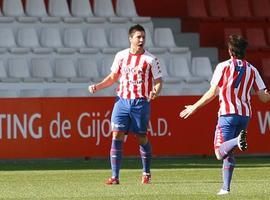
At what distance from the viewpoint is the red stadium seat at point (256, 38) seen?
2802 centimetres

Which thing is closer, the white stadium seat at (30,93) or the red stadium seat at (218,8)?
the white stadium seat at (30,93)

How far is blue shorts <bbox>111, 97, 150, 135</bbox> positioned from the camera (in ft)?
51.1

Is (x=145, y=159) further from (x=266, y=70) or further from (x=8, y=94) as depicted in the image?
(x=266, y=70)

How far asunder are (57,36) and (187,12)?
3958 millimetres

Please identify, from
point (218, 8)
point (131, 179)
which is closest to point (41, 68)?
point (218, 8)

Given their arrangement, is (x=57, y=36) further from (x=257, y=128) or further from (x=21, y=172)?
(x=21, y=172)

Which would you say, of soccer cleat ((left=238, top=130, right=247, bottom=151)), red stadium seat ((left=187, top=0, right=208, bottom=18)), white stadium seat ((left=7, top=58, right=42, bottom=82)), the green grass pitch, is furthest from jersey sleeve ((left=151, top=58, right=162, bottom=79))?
red stadium seat ((left=187, top=0, right=208, bottom=18))

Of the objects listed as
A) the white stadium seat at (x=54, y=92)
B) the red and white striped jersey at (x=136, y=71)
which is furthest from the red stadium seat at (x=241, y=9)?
the red and white striped jersey at (x=136, y=71)

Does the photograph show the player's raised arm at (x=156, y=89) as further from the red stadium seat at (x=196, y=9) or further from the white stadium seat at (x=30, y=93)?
the red stadium seat at (x=196, y=9)

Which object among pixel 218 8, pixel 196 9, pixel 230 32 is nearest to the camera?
pixel 230 32

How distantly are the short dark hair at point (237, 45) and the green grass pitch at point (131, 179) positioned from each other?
1.59m

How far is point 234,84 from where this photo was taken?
1322 centimetres

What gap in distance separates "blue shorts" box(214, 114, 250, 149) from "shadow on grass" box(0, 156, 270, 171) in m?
6.97

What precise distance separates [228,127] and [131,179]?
3.92 metres
